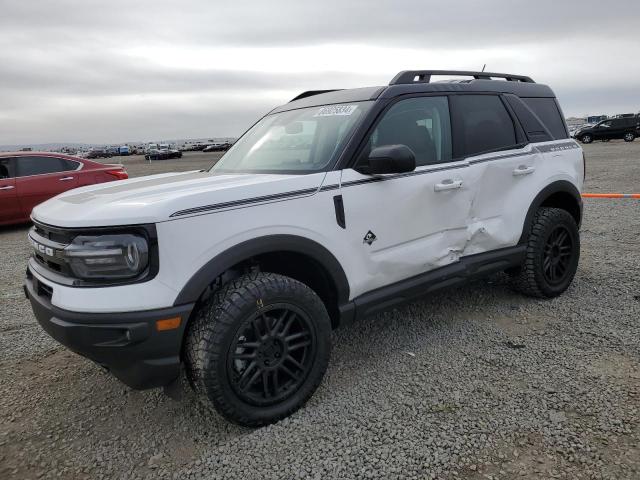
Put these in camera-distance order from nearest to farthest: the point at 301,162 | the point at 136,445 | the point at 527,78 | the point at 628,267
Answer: the point at 136,445 < the point at 301,162 < the point at 527,78 < the point at 628,267

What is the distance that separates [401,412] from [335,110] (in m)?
1.98

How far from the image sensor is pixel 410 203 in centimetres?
306

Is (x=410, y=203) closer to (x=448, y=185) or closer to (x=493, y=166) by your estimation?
(x=448, y=185)

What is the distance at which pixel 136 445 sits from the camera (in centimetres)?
251

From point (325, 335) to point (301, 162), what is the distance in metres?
1.10

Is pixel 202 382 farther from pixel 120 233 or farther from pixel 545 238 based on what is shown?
pixel 545 238

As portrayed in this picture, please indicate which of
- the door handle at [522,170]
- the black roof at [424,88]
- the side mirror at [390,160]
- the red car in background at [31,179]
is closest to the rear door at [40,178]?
the red car in background at [31,179]

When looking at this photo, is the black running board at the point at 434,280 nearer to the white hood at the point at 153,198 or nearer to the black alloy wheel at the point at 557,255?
the black alloy wheel at the point at 557,255

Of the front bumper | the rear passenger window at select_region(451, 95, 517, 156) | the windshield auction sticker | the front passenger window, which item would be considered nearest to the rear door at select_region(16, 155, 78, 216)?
the windshield auction sticker

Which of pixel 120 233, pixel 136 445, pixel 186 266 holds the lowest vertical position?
pixel 136 445

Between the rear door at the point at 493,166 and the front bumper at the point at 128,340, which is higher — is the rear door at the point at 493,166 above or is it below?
above

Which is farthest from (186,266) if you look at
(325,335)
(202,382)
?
(325,335)

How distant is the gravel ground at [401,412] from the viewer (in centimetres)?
229

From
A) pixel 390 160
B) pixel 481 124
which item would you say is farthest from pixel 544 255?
pixel 390 160
